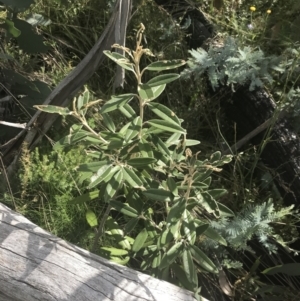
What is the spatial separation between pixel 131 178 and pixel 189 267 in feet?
1.09

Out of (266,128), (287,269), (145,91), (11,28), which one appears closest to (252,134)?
(266,128)

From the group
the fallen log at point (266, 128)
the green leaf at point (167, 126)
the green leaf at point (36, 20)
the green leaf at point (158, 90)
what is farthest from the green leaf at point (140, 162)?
the green leaf at point (36, 20)

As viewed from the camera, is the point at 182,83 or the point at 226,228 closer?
the point at 226,228

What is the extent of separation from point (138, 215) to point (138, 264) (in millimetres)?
489

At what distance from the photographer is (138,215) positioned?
161 cm

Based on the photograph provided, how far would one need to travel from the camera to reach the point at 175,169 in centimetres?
158

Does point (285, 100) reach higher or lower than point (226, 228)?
higher

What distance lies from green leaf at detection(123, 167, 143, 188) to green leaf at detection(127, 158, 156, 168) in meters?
0.02

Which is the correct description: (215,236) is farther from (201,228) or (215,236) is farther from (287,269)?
(287,269)

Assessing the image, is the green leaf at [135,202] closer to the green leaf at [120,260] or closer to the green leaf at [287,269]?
the green leaf at [120,260]

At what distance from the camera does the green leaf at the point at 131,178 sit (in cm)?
148

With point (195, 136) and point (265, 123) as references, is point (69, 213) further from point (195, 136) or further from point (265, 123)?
point (265, 123)

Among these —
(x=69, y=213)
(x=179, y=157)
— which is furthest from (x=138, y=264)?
(x=179, y=157)

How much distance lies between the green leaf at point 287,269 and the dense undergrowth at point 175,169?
7 centimetres
